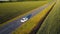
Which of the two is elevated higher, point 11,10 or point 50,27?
point 50,27

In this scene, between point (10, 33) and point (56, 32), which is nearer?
point (10, 33)

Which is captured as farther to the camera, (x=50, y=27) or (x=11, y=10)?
(x=11, y=10)

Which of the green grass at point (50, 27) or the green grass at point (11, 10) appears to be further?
the green grass at point (11, 10)

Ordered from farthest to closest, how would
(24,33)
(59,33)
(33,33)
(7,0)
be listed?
(7,0) < (59,33) < (33,33) < (24,33)

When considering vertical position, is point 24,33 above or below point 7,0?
above

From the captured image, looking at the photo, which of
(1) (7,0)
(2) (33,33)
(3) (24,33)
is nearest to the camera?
(3) (24,33)

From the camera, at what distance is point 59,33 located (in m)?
1.80

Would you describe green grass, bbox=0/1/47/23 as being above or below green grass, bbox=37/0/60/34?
below

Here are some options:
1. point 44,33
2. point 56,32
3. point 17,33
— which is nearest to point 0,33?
point 17,33

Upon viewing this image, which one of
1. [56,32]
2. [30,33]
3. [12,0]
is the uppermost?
[30,33]

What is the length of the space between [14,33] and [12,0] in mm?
11030

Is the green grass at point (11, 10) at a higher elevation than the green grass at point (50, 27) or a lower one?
lower

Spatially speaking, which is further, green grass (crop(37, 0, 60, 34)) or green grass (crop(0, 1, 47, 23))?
green grass (crop(0, 1, 47, 23))

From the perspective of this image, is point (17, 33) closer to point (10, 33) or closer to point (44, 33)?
point (10, 33)
